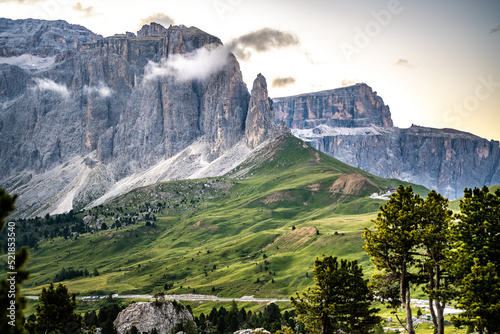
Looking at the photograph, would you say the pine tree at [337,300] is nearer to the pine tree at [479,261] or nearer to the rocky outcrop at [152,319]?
the pine tree at [479,261]

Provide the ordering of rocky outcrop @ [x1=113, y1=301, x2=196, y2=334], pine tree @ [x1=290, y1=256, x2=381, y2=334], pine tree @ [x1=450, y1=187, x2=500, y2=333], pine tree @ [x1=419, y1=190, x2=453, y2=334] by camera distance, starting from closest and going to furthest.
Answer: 1. pine tree @ [x1=450, y1=187, x2=500, y2=333]
2. pine tree @ [x1=419, y1=190, x2=453, y2=334]
3. pine tree @ [x1=290, y1=256, x2=381, y2=334]
4. rocky outcrop @ [x1=113, y1=301, x2=196, y2=334]

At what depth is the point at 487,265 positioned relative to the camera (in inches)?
1759

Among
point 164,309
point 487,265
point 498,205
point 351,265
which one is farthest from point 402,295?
point 164,309

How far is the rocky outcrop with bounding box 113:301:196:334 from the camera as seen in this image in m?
140

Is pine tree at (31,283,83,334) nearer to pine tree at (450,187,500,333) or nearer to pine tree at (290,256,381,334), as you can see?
pine tree at (290,256,381,334)

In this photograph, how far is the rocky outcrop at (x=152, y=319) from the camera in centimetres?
13962

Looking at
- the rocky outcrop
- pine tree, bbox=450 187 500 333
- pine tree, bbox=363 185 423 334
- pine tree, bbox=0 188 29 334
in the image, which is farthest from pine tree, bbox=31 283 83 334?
the rocky outcrop

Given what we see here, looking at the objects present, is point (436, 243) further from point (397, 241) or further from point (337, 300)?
point (337, 300)

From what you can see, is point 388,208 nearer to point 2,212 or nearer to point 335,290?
point 335,290

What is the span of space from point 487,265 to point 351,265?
16.9 metres

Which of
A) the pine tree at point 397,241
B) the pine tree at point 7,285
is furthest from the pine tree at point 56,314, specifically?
the pine tree at point 397,241

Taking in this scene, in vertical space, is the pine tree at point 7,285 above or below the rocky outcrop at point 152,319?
above

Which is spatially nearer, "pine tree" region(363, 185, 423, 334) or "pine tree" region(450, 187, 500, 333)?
"pine tree" region(450, 187, 500, 333)

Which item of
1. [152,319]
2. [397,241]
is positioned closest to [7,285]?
[397,241]
